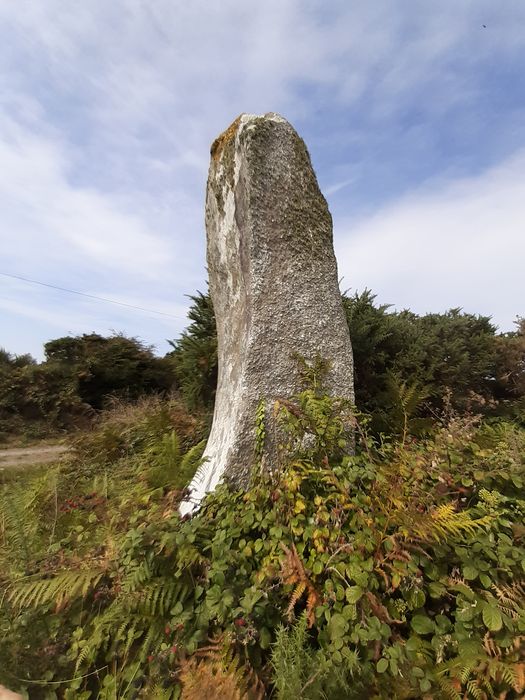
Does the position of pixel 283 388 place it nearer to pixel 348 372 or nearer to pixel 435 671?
pixel 348 372

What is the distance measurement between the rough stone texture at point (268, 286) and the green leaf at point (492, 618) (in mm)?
1666

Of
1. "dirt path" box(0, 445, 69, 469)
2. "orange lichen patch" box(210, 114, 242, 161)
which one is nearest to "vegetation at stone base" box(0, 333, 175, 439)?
"dirt path" box(0, 445, 69, 469)

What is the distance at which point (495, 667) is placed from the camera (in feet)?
5.12

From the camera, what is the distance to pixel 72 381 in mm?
10211

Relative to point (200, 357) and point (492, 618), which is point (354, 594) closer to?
point (492, 618)

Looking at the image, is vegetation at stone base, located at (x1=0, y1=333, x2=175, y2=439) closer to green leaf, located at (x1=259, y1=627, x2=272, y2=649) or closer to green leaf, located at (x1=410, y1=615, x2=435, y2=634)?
green leaf, located at (x1=259, y1=627, x2=272, y2=649)

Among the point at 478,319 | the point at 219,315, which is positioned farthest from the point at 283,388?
the point at 478,319

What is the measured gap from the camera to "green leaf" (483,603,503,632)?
5.49ft

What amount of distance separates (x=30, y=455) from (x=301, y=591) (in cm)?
782

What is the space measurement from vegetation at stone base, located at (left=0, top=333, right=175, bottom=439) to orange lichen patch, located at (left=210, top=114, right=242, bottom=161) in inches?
291

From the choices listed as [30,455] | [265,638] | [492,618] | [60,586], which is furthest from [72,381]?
[492,618]

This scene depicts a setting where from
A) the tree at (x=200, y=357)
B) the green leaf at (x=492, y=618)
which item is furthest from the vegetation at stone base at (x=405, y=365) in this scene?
the green leaf at (x=492, y=618)

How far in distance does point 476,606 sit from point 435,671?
352 mm

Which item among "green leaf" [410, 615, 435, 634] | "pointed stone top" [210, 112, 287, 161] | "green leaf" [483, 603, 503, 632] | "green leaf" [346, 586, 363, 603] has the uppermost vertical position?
"pointed stone top" [210, 112, 287, 161]
